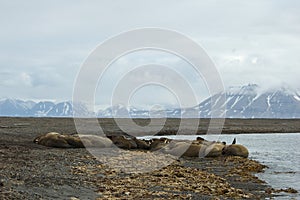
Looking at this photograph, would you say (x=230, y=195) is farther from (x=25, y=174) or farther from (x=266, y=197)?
(x=25, y=174)

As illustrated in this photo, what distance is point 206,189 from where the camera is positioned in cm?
1617

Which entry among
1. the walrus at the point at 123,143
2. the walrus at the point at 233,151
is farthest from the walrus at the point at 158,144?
the walrus at the point at 233,151

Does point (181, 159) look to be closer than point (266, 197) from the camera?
No

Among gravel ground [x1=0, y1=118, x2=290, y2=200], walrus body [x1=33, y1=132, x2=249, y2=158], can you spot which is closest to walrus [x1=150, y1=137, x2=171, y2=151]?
walrus body [x1=33, y1=132, x2=249, y2=158]

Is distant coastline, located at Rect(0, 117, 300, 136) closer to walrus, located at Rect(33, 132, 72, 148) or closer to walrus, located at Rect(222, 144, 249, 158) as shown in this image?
walrus, located at Rect(33, 132, 72, 148)

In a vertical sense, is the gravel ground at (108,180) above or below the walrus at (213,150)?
below

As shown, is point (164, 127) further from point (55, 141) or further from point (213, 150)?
point (55, 141)

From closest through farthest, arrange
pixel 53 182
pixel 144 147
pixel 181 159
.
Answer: pixel 53 182 → pixel 181 159 → pixel 144 147

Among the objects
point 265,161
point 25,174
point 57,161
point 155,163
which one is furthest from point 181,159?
point 25,174

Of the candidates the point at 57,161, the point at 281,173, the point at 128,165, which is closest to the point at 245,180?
the point at 281,173

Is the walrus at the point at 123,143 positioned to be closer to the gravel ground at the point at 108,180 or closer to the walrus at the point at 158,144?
the walrus at the point at 158,144

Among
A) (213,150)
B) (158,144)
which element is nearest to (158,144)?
(158,144)

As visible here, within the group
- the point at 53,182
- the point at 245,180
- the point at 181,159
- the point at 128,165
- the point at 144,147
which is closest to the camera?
the point at 53,182

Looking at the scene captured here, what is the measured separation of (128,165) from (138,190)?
5.80 meters
